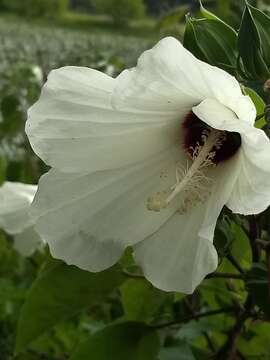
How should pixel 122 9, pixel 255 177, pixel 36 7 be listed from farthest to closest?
pixel 36 7 < pixel 122 9 < pixel 255 177

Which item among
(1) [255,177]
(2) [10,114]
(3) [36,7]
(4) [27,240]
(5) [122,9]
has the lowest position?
(3) [36,7]

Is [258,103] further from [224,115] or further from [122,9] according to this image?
[122,9]

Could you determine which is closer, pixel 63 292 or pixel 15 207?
pixel 63 292

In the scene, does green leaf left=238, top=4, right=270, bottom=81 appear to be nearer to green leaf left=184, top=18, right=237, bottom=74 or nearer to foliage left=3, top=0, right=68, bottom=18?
green leaf left=184, top=18, right=237, bottom=74

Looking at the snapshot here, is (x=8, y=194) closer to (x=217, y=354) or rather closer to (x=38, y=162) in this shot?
(x=217, y=354)

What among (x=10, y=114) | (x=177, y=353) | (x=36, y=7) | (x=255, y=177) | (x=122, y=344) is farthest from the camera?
(x=36, y=7)

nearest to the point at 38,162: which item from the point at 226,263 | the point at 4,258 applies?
the point at 4,258

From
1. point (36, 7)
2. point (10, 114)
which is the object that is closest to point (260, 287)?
point (10, 114)
